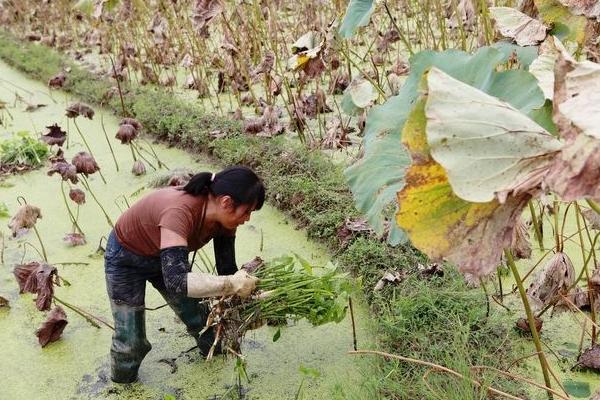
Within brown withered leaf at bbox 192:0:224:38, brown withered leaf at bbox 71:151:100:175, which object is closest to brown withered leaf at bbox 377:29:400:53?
brown withered leaf at bbox 192:0:224:38

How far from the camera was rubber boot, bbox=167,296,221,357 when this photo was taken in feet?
8.25

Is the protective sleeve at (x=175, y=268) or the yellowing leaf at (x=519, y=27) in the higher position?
the yellowing leaf at (x=519, y=27)

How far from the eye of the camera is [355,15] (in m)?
2.50

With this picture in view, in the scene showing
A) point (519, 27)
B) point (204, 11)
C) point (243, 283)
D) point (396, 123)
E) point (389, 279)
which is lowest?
point (389, 279)

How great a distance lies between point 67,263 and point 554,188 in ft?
8.83

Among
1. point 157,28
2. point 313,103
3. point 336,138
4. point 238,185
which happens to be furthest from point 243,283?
point 157,28

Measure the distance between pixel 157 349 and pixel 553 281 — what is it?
4.64 feet

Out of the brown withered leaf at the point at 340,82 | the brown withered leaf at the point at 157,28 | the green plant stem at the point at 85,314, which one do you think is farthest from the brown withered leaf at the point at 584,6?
the brown withered leaf at the point at 157,28

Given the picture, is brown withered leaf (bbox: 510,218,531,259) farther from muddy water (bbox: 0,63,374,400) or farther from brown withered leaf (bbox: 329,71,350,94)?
brown withered leaf (bbox: 329,71,350,94)

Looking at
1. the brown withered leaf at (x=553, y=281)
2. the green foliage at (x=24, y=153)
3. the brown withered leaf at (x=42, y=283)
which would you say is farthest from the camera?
the green foliage at (x=24, y=153)

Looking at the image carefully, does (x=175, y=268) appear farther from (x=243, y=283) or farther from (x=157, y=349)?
(x=157, y=349)

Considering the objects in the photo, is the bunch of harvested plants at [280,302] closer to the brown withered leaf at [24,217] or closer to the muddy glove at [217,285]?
the muddy glove at [217,285]

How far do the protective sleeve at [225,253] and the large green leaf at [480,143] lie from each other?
141cm

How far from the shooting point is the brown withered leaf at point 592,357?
2.12 metres
